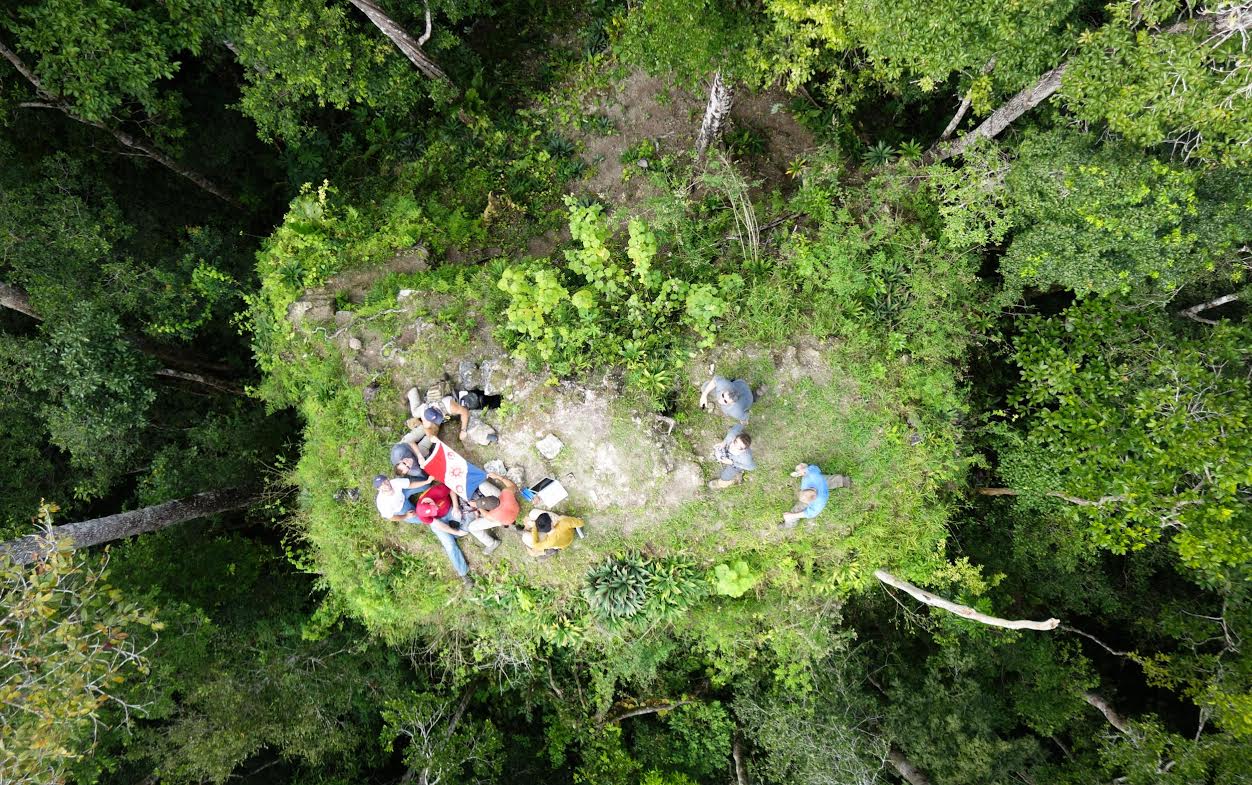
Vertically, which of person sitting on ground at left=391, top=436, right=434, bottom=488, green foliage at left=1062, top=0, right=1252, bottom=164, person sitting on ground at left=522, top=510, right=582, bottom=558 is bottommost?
person sitting on ground at left=391, top=436, right=434, bottom=488

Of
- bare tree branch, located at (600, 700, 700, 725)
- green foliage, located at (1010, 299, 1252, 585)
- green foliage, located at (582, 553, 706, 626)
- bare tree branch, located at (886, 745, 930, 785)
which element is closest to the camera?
green foliage, located at (1010, 299, 1252, 585)

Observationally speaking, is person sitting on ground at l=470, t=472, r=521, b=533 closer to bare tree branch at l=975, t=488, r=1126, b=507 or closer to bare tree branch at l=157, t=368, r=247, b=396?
→ bare tree branch at l=157, t=368, r=247, b=396

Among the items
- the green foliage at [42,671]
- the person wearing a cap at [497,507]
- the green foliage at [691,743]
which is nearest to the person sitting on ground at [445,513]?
the person wearing a cap at [497,507]

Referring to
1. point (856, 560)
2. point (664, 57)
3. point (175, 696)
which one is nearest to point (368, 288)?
point (664, 57)

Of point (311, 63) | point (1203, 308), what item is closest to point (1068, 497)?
point (1203, 308)

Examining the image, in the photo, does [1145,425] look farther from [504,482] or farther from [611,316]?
[504,482]

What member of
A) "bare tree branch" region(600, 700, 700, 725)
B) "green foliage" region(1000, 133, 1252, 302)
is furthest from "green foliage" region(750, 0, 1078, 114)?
"bare tree branch" region(600, 700, 700, 725)
